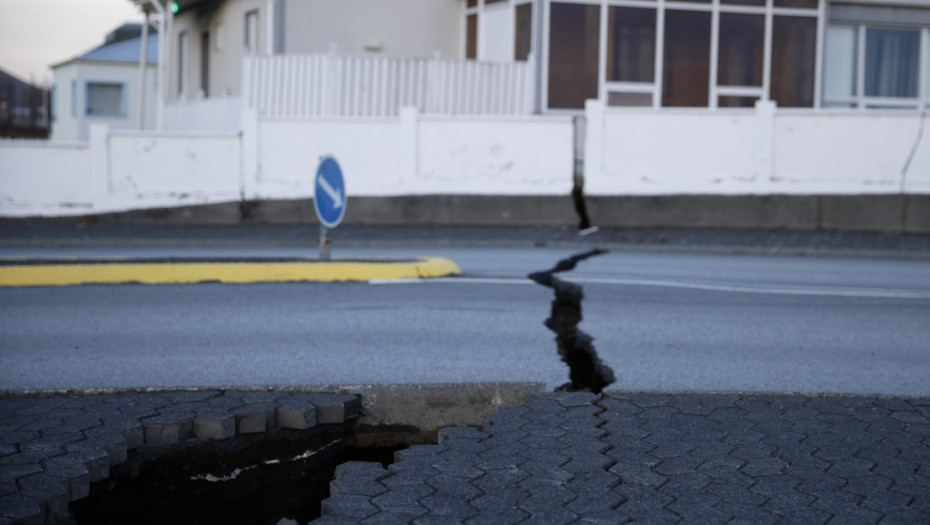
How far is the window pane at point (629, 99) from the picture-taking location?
20.5 meters

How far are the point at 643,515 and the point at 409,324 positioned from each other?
425cm

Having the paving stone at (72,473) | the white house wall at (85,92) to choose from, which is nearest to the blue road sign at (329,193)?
the paving stone at (72,473)

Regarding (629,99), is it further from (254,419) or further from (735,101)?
(254,419)

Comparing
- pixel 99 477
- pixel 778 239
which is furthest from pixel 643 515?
pixel 778 239

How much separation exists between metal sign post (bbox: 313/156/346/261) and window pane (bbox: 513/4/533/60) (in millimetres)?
10879

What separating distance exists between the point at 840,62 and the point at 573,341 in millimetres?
17127

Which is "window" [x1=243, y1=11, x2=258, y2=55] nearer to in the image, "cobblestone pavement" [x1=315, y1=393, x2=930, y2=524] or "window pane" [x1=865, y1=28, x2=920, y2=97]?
"window pane" [x1=865, y1=28, x2=920, y2=97]

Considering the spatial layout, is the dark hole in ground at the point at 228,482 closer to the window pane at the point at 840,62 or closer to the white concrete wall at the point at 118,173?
the white concrete wall at the point at 118,173

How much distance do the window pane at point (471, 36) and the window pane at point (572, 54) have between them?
7.29 feet

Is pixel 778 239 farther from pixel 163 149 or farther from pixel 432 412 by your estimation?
pixel 432 412

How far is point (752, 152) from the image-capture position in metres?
16.3

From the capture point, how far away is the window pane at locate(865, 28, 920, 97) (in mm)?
22484

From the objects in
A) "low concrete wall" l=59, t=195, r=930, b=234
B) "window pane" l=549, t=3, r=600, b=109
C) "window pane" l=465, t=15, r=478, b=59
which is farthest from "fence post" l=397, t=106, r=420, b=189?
"window pane" l=465, t=15, r=478, b=59

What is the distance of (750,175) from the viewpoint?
16.3m
